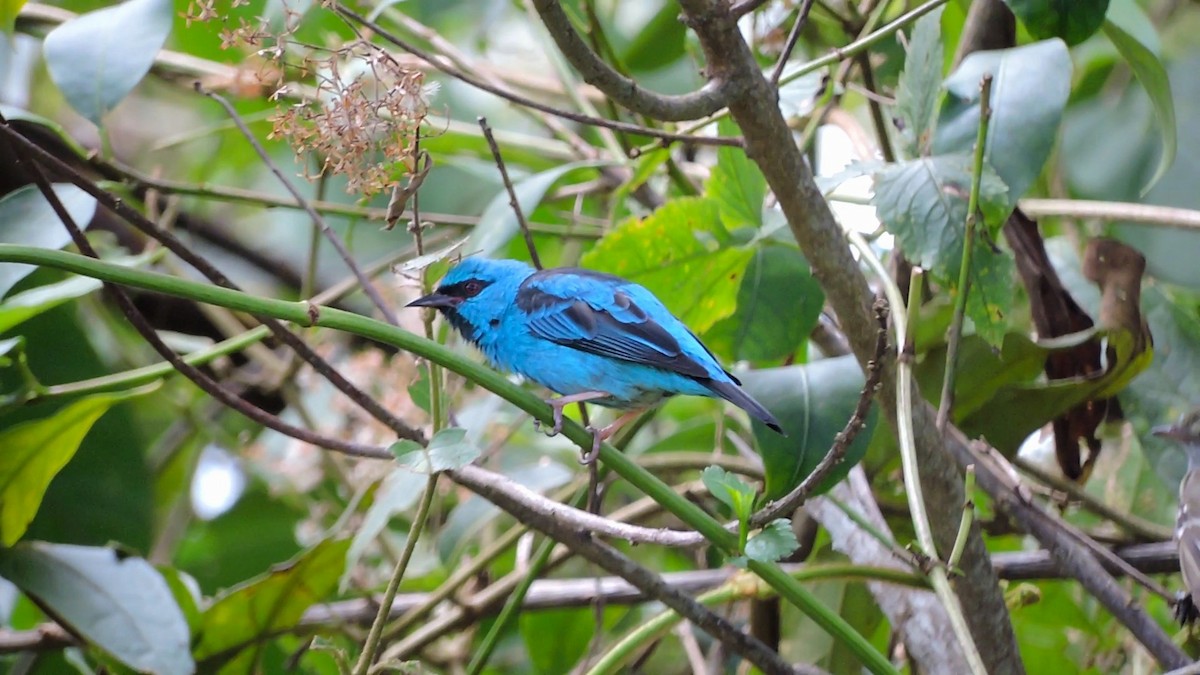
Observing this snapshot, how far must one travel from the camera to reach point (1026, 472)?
3.01 meters

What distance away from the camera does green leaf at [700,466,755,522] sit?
1.69 metres

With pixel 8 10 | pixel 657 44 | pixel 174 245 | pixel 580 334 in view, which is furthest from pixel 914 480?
pixel 657 44

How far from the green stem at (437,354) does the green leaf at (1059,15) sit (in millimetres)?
1158

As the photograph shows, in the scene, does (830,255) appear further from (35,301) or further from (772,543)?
(35,301)

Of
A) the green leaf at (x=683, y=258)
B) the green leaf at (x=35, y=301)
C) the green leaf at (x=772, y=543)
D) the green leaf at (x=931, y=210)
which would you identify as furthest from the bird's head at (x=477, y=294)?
the green leaf at (x=772, y=543)

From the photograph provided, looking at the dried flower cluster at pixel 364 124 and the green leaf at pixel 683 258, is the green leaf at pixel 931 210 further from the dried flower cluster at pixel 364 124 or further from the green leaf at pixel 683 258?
the dried flower cluster at pixel 364 124

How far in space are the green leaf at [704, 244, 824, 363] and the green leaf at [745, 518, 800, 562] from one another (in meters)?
0.93

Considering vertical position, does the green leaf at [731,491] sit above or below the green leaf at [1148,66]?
below

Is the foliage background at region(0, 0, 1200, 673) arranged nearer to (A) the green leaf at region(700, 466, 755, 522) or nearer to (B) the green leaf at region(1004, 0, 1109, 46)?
(B) the green leaf at region(1004, 0, 1109, 46)

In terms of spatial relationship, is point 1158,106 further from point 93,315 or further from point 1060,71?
point 93,315

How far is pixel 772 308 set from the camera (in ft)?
8.66

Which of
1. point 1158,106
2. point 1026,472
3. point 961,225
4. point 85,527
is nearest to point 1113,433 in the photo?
point 1026,472

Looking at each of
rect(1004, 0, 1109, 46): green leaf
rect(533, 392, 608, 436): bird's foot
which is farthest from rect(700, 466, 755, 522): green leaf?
rect(1004, 0, 1109, 46): green leaf

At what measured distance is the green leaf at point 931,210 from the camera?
6.93 feet
